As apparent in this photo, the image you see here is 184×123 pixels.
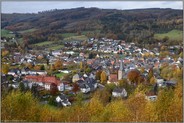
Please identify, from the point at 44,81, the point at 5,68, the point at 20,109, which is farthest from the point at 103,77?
the point at 20,109

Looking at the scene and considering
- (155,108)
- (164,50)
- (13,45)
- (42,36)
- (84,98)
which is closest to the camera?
(155,108)

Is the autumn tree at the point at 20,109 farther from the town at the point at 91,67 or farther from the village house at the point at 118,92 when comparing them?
the village house at the point at 118,92

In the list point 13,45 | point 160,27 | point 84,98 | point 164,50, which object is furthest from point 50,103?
point 160,27

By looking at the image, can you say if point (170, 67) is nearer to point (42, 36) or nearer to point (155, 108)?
point (42, 36)

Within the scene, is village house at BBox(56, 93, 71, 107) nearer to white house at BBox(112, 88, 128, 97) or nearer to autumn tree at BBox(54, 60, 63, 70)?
white house at BBox(112, 88, 128, 97)

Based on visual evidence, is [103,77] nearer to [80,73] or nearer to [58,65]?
[80,73]

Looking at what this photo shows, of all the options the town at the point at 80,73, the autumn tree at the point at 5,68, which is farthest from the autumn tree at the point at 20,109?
the autumn tree at the point at 5,68

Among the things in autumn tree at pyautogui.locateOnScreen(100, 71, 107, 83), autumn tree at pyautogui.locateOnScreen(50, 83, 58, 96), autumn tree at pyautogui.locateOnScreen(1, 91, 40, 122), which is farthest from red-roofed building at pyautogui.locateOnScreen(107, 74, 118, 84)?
autumn tree at pyautogui.locateOnScreen(1, 91, 40, 122)
